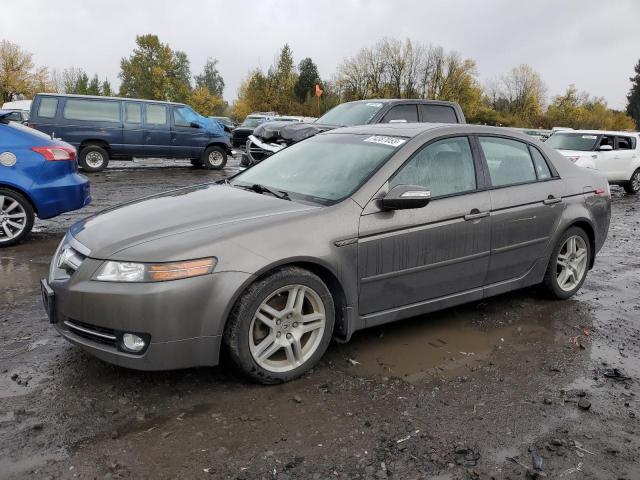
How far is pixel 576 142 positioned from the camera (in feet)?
47.7

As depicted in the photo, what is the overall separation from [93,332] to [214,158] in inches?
561

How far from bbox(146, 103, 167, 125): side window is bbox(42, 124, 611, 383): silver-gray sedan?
11750 millimetres

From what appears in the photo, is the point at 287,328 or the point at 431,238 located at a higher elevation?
the point at 431,238

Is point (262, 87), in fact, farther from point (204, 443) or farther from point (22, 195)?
point (204, 443)

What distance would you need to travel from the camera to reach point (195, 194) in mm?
4062

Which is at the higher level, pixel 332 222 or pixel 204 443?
pixel 332 222

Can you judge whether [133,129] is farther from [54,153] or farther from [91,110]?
[54,153]

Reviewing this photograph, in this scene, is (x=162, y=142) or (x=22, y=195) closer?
(x=22, y=195)

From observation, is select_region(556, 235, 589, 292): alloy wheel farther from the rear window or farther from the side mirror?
the rear window

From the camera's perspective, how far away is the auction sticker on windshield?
4.06m

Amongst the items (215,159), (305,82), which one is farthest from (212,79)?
(215,159)

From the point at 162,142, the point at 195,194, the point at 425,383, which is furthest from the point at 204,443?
the point at 162,142

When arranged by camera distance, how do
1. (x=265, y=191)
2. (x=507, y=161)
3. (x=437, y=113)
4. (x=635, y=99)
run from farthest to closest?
(x=635, y=99) < (x=437, y=113) < (x=507, y=161) < (x=265, y=191)

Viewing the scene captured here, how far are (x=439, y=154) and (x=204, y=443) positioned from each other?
2.61m
